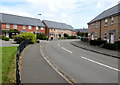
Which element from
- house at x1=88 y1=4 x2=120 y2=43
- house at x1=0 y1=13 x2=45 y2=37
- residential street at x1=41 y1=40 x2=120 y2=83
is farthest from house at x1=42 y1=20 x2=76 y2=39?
residential street at x1=41 y1=40 x2=120 y2=83

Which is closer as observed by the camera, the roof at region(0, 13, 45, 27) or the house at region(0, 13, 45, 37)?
the house at region(0, 13, 45, 37)

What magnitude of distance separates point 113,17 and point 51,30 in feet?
151

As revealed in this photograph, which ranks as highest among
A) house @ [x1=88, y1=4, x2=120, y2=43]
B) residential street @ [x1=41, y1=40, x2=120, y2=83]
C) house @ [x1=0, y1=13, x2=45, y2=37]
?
house @ [x1=0, y1=13, x2=45, y2=37]

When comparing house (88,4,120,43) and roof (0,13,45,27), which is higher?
roof (0,13,45,27)

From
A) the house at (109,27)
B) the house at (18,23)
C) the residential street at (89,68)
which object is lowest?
the residential street at (89,68)


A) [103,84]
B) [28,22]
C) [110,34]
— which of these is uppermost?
[28,22]

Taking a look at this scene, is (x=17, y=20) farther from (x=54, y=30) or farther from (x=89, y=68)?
(x=89, y=68)

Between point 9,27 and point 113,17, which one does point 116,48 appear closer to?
point 113,17

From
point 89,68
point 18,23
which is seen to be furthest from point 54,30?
point 89,68

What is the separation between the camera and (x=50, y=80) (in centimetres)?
624

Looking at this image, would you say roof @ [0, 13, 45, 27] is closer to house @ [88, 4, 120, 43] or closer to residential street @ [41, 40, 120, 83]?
house @ [88, 4, 120, 43]

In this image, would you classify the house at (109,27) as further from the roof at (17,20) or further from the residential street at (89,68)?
the roof at (17,20)

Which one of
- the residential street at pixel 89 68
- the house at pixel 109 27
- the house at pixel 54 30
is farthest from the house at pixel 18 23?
the residential street at pixel 89 68

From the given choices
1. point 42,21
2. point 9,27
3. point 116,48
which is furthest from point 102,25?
point 42,21
